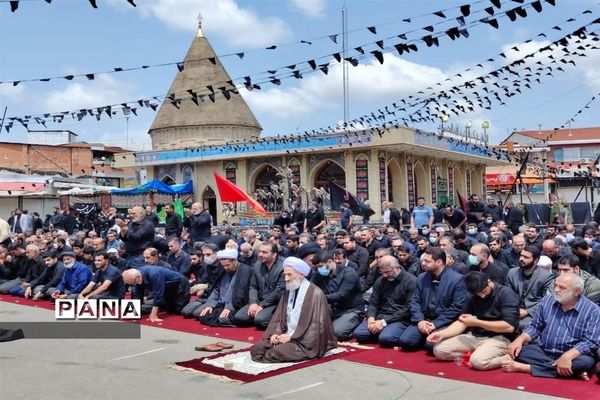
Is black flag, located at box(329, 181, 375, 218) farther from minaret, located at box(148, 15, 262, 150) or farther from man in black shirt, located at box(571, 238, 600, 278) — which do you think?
minaret, located at box(148, 15, 262, 150)

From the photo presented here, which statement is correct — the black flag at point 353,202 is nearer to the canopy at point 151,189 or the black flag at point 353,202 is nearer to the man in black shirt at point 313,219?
the man in black shirt at point 313,219

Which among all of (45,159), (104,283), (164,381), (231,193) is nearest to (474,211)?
(231,193)

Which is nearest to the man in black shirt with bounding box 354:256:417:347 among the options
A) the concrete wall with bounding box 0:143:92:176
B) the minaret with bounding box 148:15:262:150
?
the minaret with bounding box 148:15:262:150

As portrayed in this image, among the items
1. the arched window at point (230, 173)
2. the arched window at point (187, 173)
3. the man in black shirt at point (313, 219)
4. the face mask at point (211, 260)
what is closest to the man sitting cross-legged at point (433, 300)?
the face mask at point (211, 260)

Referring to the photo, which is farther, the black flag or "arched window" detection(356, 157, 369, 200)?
"arched window" detection(356, 157, 369, 200)

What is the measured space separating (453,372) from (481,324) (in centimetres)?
62

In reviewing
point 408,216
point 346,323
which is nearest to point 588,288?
point 346,323

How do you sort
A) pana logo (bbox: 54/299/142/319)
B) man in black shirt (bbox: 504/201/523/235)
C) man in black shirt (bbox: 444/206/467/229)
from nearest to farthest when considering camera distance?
pana logo (bbox: 54/299/142/319) → man in black shirt (bbox: 444/206/467/229) → man in black shirt (bbox: 504/201/523/235)

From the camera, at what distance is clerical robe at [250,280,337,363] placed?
22.1 feet

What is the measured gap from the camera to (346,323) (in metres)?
8.07

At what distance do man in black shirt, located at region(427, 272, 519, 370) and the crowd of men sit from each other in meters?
0.01

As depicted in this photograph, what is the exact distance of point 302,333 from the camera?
6898 millimetres

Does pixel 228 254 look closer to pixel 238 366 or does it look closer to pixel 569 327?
pixel 238 366

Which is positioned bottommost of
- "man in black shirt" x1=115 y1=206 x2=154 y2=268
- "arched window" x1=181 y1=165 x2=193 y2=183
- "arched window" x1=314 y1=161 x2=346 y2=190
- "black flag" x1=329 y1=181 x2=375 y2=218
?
"man in black shirt" x1=115 y1=206 x2=154 y2=268
